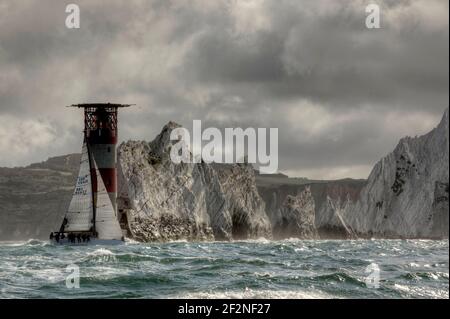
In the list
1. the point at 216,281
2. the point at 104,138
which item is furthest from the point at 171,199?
the point at 216,281

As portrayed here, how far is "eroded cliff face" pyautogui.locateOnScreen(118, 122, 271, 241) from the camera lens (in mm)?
131750

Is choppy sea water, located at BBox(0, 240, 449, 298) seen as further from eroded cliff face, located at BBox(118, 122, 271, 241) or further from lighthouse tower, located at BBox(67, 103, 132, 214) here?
eroded cliff face, located at BBox(118, 122, 271, 241)

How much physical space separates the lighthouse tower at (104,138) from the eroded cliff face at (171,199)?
22.7 metres

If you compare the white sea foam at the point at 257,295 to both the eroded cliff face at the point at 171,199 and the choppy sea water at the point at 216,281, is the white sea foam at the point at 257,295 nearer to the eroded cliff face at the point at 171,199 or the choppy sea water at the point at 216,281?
the choppy sea water at the point at 216,281

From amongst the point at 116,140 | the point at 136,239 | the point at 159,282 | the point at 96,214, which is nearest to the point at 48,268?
the point at 159,282

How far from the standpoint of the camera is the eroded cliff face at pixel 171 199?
132 meters

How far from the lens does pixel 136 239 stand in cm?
12638

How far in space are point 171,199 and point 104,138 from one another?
37.0m

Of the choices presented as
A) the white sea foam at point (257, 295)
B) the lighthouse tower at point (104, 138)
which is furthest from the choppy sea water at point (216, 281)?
the lighthouse tower at point (104, 138)

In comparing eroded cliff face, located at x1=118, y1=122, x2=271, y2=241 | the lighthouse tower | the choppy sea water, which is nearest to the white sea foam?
the choppy sea water

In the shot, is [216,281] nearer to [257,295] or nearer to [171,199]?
[257,295]

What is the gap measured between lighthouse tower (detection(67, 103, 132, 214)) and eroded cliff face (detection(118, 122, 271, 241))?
22740 millimetres
